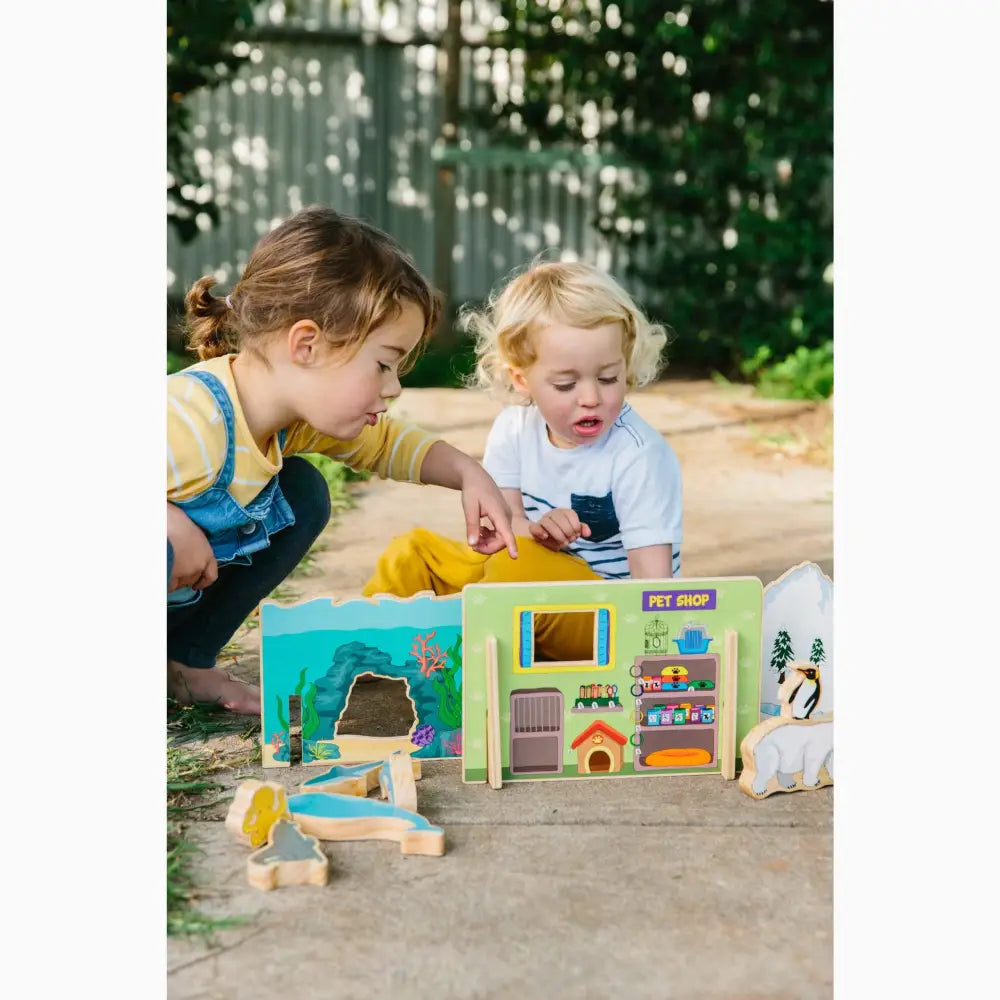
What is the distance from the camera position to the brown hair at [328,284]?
6.95 ft

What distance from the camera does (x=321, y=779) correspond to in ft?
6.42

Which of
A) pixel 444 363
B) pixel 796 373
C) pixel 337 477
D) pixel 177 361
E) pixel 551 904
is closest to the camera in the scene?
pixel 551 904

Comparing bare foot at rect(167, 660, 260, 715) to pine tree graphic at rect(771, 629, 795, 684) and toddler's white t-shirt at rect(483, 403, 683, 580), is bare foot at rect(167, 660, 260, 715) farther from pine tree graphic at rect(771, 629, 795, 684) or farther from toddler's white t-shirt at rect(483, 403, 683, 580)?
pine tree graphic at rect(771, 629, 795, 684)

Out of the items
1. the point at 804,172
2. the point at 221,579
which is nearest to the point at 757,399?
the point at 804,172

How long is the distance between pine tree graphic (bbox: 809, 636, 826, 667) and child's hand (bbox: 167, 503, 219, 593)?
102 centimetres

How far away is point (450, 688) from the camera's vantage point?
81.8 inches

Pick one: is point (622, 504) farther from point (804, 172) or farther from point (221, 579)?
point (804, 172)

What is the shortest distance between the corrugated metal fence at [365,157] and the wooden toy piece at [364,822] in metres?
6.08

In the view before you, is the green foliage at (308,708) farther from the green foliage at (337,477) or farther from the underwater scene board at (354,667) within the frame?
the green foliage at (337,477)

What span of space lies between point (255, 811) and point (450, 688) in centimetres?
44

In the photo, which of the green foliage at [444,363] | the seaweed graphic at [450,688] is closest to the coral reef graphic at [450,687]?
the seaweed graphic at [450,688]

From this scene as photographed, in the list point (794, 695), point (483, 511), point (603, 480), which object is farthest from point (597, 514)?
point (794, 695)

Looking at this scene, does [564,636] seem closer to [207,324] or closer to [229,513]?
[229,513]

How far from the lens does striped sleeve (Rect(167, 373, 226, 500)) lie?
6.61ft
